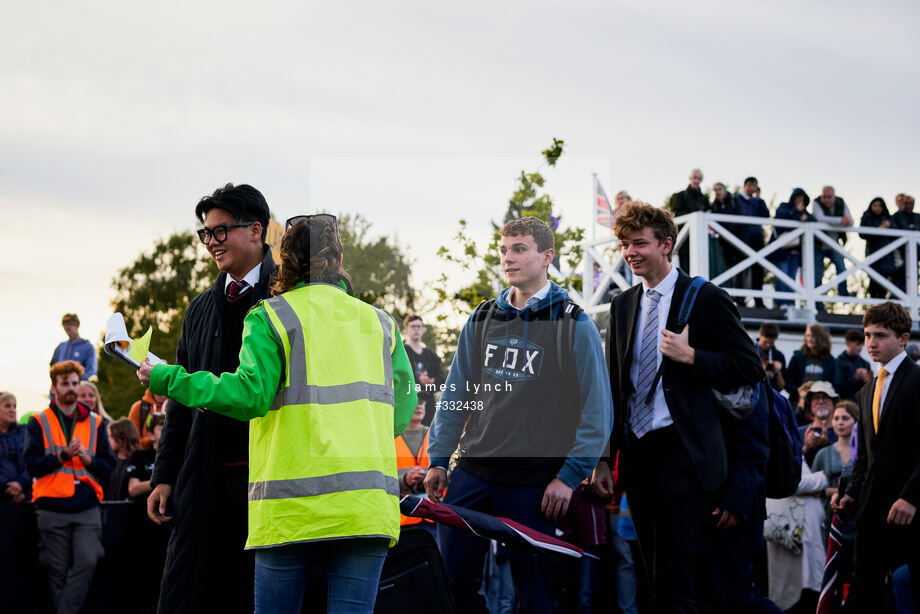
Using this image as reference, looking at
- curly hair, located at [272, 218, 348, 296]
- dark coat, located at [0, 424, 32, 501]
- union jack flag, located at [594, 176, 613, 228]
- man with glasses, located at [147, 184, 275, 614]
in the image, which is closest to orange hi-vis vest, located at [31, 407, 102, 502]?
dark coat, located at [0, 424, 32, 501]

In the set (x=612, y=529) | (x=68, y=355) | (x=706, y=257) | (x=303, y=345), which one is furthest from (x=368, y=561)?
(x=706, y=257)

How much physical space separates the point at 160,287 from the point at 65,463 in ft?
111

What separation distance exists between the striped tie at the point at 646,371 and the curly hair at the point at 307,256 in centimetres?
165

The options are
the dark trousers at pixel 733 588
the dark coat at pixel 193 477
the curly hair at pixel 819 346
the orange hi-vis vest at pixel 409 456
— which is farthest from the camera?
the curly hair at pixel 819 346

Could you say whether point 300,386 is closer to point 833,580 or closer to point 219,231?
point 219,231

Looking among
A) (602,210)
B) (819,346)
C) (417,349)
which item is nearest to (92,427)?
(417,349)

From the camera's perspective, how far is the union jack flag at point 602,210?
57.7 ft

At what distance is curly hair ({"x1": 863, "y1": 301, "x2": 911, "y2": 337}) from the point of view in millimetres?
6199

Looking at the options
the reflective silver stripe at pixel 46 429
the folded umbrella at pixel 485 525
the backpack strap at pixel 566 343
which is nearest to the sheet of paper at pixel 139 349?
the folded umbrella at pixel 485 525

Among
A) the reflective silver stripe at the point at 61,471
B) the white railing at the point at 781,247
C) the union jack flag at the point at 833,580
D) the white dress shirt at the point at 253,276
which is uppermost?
the white railing at the point at 781,247

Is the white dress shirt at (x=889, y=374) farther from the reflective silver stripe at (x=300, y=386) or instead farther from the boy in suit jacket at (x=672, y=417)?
the reflective silver stripe at (x=300, y=386)

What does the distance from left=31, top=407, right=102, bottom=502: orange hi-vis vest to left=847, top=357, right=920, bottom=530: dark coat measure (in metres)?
6.34

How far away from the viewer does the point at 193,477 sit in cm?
415

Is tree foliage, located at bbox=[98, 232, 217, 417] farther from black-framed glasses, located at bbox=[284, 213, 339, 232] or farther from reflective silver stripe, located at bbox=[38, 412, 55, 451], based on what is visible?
black-framed glasses, located at bbox=[284, 213, 339, 232]
